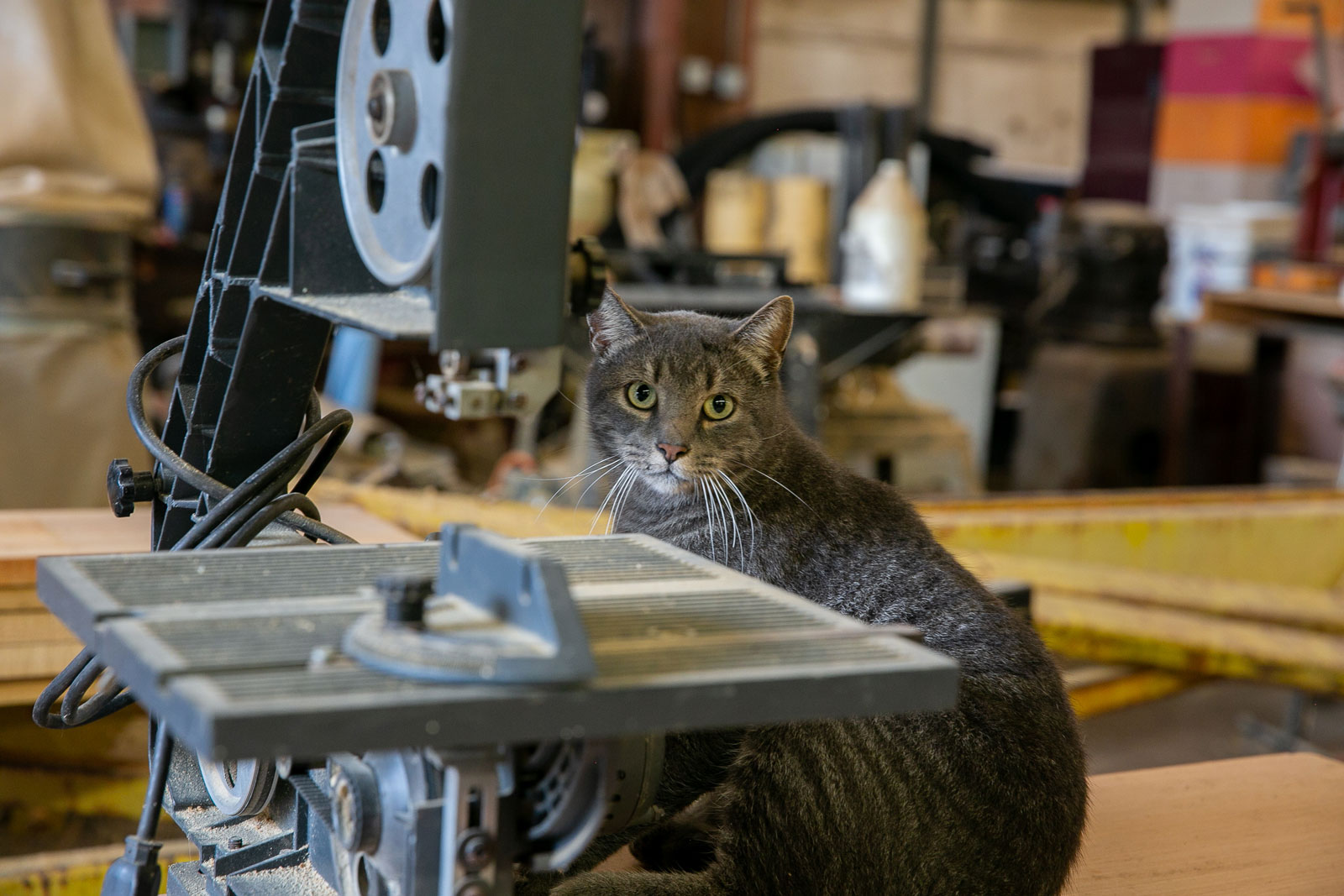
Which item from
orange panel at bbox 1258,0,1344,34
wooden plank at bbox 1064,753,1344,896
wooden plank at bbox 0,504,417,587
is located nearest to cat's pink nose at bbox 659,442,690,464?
wooden plank at bbox 0,504,417,587

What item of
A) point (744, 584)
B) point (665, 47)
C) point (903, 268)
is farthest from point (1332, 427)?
point (744, 584)

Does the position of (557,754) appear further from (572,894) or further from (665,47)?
(665,47)

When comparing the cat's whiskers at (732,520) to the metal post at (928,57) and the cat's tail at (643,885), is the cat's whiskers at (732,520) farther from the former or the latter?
the metal post at (928,57)

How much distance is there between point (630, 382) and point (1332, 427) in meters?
4.30

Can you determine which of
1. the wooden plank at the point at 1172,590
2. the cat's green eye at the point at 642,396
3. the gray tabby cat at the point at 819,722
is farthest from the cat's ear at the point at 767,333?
the wooden plank at the point at 1172,590

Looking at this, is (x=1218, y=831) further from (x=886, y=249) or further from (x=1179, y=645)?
(x=886, y=249)

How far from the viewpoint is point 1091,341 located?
5406 mm

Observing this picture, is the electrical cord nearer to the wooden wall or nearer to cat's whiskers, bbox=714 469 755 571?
cat's whiskers, bbox=714 469 755 571

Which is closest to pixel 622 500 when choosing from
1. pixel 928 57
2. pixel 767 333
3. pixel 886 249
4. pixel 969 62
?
pixel 767 333

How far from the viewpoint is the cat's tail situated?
985 millimetres

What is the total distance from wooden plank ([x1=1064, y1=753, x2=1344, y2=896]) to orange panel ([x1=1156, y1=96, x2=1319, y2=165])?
5.85m

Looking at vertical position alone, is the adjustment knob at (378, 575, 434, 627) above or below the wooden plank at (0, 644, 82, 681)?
above

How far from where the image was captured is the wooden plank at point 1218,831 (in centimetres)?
118

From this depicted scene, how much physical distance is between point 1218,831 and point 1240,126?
6.17 m
